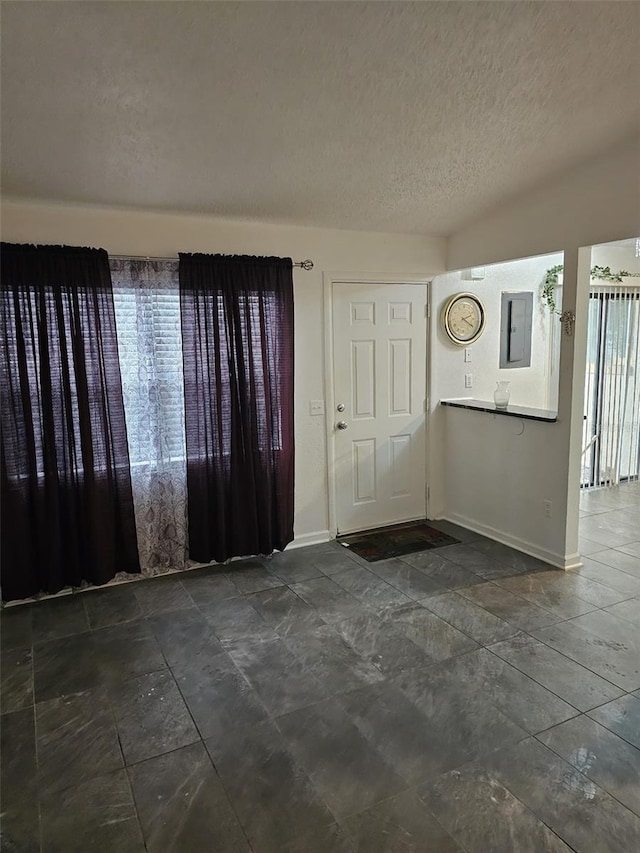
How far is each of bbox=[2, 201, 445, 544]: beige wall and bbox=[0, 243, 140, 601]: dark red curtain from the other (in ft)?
0.59

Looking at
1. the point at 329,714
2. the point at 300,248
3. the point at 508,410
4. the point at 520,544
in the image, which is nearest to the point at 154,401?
the point at 300,248

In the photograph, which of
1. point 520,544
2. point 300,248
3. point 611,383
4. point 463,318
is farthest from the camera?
point 611,383

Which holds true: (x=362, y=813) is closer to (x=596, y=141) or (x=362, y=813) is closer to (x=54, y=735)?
(x=54, y=735)

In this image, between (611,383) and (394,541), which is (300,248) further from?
(611,383)

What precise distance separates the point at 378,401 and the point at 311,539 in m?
1.21

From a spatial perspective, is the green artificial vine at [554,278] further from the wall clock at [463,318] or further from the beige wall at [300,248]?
the beige wall at [300,248]

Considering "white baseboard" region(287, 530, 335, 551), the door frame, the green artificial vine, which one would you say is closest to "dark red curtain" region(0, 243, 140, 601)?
"white baseboard" region(287, 530, 335, 551)

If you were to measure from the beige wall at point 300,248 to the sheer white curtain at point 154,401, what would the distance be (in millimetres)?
215

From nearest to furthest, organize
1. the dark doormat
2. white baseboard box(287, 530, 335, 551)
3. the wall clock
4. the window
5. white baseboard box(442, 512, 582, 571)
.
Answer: the window
white baseboard box(442, 512, 582, 571)
the dark doormat
white baseboard box(287, 530, 335, 551)
the wall clock

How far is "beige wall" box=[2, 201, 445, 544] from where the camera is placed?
334 cm

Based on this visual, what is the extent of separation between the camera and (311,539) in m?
4.38

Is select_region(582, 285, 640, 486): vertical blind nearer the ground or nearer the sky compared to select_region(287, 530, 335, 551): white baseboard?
nearer the sky

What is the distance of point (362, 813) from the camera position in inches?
74.7

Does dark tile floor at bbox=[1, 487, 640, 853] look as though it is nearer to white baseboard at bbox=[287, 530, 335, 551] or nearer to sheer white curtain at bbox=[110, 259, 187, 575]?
sheer white curtain at bbox=[110, 259, 187, 575]
